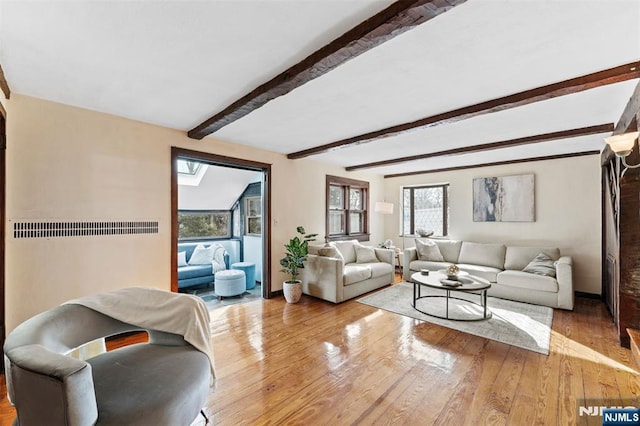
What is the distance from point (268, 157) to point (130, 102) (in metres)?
2.07

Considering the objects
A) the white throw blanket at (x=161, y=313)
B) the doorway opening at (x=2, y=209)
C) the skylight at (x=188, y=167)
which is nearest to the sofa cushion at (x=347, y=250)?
the skylight at (x=188, y=167)

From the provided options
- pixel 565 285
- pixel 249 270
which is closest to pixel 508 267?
pixel 565 285

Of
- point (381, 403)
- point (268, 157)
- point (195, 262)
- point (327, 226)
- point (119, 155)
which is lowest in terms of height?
point (381, 403)

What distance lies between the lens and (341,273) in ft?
13.4

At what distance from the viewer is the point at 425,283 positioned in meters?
3.50

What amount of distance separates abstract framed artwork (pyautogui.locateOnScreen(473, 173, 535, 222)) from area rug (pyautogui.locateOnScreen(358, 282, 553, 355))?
1.69m

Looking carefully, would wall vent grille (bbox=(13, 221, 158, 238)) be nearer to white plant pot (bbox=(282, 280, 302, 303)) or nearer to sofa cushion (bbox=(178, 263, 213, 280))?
sofa cushion (bbox=(178, 263, 213, 280))

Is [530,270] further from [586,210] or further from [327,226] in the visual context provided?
[327,226]

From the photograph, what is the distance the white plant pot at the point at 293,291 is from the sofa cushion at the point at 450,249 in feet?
9.90

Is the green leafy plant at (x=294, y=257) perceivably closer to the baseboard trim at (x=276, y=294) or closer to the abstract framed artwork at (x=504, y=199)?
the baseboard trim at (x=276, y=294)

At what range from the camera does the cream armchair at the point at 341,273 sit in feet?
13.4

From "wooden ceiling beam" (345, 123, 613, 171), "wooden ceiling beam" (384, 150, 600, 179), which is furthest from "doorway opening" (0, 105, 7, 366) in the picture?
"wooden ceiling beam" (384, 150, 600, 179)

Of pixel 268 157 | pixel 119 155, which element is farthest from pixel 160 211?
pixel 268 157

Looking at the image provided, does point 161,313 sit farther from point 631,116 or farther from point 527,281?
point 527,281
